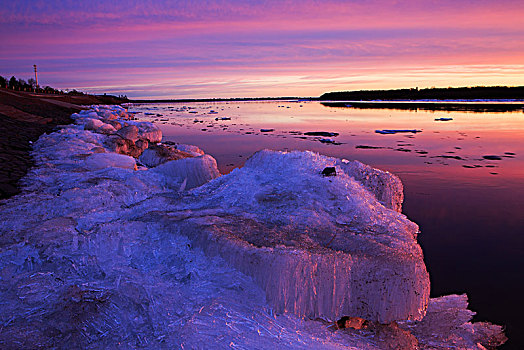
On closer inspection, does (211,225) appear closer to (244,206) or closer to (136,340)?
(244,206)

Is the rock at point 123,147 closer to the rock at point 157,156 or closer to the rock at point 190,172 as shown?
the rock at point 157,156

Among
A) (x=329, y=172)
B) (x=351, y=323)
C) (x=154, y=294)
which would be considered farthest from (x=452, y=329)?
(x=154, y=294)

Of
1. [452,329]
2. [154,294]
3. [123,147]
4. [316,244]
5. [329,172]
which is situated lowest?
[452,329]

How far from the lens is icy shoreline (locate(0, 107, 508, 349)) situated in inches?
72.1

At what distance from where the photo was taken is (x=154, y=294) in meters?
2.11

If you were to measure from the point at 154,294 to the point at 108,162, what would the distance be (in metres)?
4.93

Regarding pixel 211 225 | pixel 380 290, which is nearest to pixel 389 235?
pixel 380 290

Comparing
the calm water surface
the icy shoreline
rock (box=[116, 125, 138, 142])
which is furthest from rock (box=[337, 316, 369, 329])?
rock (box=[116, 125, 138, 142])

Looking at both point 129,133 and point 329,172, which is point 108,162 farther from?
point 129,133

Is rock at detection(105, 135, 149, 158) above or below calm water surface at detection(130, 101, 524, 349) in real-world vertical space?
above

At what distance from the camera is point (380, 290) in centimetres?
213

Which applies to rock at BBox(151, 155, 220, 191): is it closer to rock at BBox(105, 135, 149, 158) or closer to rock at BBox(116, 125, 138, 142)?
rock at BBox(105, 135, 149, 158)

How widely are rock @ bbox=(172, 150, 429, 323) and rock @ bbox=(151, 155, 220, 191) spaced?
158 centimetres

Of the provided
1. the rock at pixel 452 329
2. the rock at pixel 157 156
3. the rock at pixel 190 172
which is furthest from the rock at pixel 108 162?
the rock at pixel 452 329
